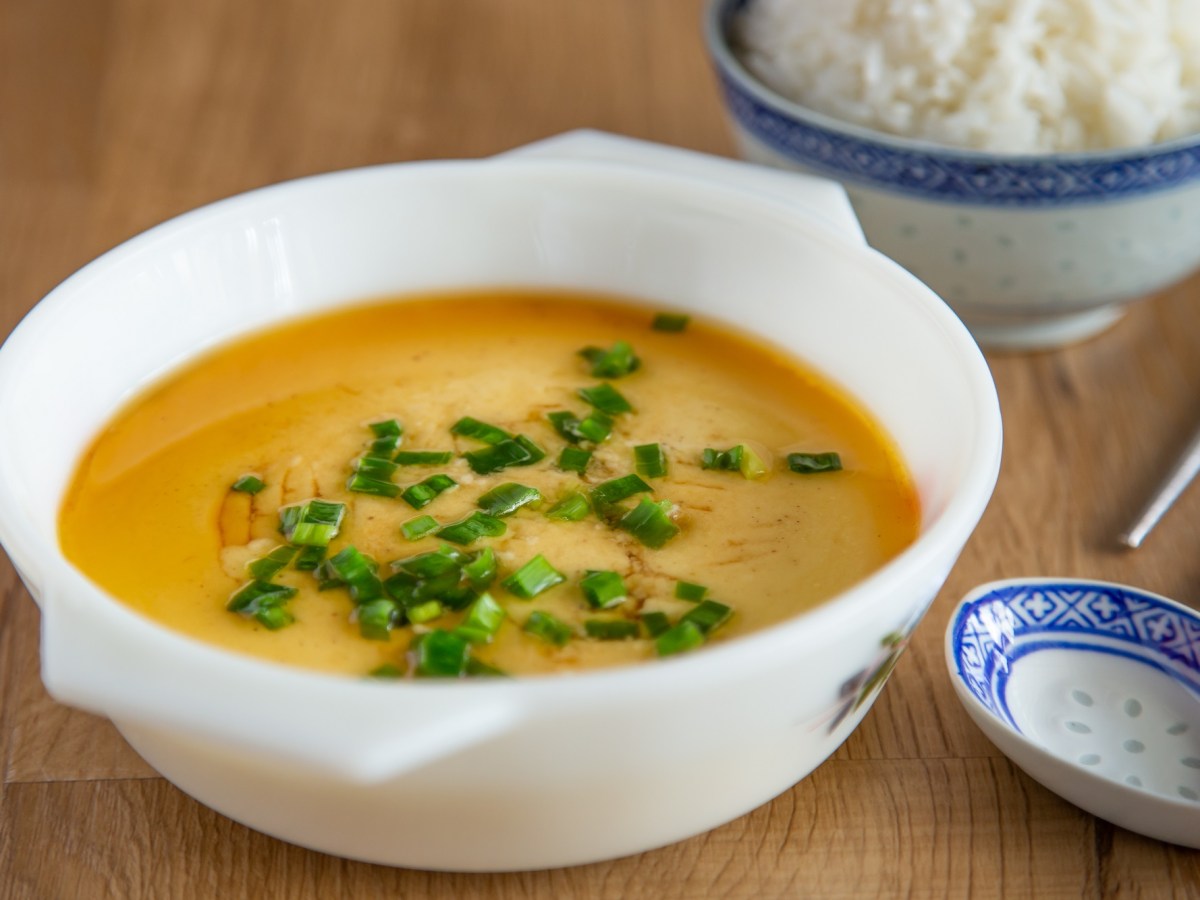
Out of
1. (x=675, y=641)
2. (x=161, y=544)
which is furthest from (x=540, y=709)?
(x=161, y=544)

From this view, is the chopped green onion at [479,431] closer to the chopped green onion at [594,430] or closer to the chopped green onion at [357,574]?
the chopped green onion at [594,430]

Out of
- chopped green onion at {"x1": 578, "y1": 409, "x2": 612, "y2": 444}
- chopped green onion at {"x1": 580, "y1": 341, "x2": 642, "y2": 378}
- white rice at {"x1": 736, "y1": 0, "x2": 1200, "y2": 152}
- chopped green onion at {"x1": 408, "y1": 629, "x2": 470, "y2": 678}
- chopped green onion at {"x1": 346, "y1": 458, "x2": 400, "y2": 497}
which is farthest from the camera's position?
white rice at {"x1": 736, "y1": 0, "x2": 1200, "y2": 152}

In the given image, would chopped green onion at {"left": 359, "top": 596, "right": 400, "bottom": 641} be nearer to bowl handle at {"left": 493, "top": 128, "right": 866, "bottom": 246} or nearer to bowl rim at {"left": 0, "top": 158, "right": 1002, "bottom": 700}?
bowl rim at {"left": 0, "top": 158, "right": 1002, "bottom": 700}

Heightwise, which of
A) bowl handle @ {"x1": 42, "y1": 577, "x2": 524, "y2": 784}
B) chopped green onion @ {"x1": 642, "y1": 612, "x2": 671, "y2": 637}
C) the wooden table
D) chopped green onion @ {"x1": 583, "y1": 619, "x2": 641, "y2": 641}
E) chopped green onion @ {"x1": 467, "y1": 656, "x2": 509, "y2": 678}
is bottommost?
the wooden table

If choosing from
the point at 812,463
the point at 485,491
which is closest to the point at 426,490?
the point at 485,491

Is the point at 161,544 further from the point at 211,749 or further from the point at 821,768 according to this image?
the point at 821,768

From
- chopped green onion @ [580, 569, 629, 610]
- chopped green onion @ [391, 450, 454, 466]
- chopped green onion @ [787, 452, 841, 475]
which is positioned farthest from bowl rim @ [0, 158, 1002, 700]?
chopped green onion @ [391, 450, 454, 466]

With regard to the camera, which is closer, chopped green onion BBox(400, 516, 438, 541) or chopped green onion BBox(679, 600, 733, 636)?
chopped green onion BBox(679, 600, 733, 636)

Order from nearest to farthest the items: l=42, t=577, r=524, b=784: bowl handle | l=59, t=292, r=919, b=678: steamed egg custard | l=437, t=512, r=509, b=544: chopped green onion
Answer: l=42, t=577, r=524, b=784: bowl handle < l=59, t=292, r=919, b=678: steamed egg custard < l=437, t=512, r=509, b=544: chopped green onion
